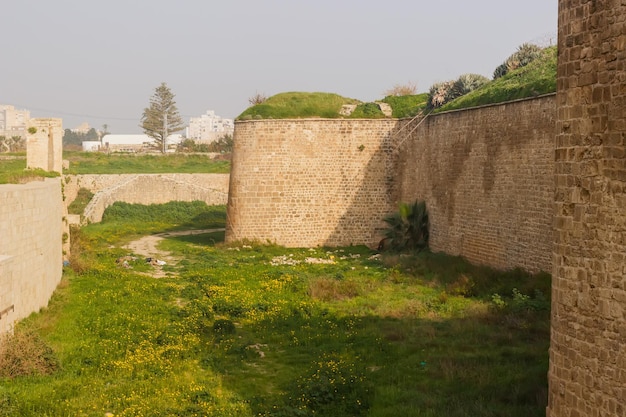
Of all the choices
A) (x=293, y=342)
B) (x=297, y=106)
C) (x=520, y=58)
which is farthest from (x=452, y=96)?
(x=293, y=342)

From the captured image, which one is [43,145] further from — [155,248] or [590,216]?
[590,216]

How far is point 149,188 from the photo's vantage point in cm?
3641

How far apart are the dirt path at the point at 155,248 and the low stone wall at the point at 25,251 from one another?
452cm

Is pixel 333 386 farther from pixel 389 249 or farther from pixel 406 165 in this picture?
pixel 406 165

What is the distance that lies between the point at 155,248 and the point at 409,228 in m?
9.36

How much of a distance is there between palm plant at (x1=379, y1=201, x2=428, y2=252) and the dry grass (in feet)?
42.9

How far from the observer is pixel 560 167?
601 centimetres

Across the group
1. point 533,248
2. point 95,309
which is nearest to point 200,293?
point 95,309

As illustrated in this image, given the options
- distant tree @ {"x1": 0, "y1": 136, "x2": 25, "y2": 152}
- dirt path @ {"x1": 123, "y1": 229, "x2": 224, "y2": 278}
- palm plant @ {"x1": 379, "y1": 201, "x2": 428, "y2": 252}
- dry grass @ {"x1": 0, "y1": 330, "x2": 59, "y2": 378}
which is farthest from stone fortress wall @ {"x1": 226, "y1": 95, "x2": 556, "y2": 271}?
distant tree @ {"x1": 0, "y1": 136, "x2": 25, "y2": 152}

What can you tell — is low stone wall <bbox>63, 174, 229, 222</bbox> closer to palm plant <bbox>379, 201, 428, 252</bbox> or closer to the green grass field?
the green grass field

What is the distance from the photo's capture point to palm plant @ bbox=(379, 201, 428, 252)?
66.1 ft

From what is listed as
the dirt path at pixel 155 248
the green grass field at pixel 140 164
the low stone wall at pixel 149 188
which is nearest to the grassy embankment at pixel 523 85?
the dirt path at pixel 155 248

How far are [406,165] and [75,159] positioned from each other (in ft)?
111

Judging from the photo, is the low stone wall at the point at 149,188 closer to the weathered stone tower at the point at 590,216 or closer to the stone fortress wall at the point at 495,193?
the stone fortress wall at the point at 495,193
